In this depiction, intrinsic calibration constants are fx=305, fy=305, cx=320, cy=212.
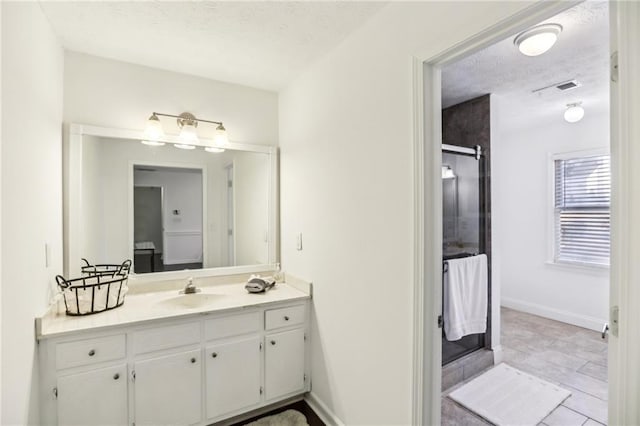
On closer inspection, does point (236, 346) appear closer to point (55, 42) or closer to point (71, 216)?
point (71, 216)

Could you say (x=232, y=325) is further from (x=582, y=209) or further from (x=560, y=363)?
(x=582, y=209)

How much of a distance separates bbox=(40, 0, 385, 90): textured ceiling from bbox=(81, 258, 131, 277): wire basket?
1.45m

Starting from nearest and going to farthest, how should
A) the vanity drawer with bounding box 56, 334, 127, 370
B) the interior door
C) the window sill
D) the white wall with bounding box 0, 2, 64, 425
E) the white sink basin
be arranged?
the interior door → the white wall with bounding box 0, 2, 64, 425 → the vanity drawer with bounding box 56, 334, 127, 370 → the white sink basin → the window sill

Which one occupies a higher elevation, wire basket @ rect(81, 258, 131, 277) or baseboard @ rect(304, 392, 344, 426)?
wire basket @ rect(81, 258, 131, 277)

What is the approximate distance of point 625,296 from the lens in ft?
2.70

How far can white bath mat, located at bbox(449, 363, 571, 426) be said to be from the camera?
213cm

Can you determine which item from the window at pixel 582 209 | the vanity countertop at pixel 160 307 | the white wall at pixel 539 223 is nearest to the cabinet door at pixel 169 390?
the vanity countertop at pixel 160 307

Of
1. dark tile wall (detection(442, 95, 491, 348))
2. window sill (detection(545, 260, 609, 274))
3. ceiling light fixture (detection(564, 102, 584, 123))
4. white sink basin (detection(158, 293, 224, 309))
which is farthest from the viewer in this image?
window sill (detection(545, 260, 609, 274))

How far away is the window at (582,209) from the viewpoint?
352 cm

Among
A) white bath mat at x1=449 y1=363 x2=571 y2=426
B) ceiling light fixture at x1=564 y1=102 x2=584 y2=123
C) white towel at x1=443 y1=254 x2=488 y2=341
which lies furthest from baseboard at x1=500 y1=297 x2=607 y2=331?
ceiling light fixture at x1=564 y1=102 x2=584 y2=123

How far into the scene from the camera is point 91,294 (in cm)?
181

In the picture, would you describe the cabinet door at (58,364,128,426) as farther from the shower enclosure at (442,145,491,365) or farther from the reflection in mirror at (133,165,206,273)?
the shower enclosure at (442,145,491,365)

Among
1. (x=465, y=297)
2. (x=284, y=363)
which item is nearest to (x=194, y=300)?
(x=284, y=363)

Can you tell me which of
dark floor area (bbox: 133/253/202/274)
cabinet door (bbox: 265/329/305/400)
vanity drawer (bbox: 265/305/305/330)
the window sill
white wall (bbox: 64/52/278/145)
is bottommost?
cabinet door (bbox: 265/329/305/400)
